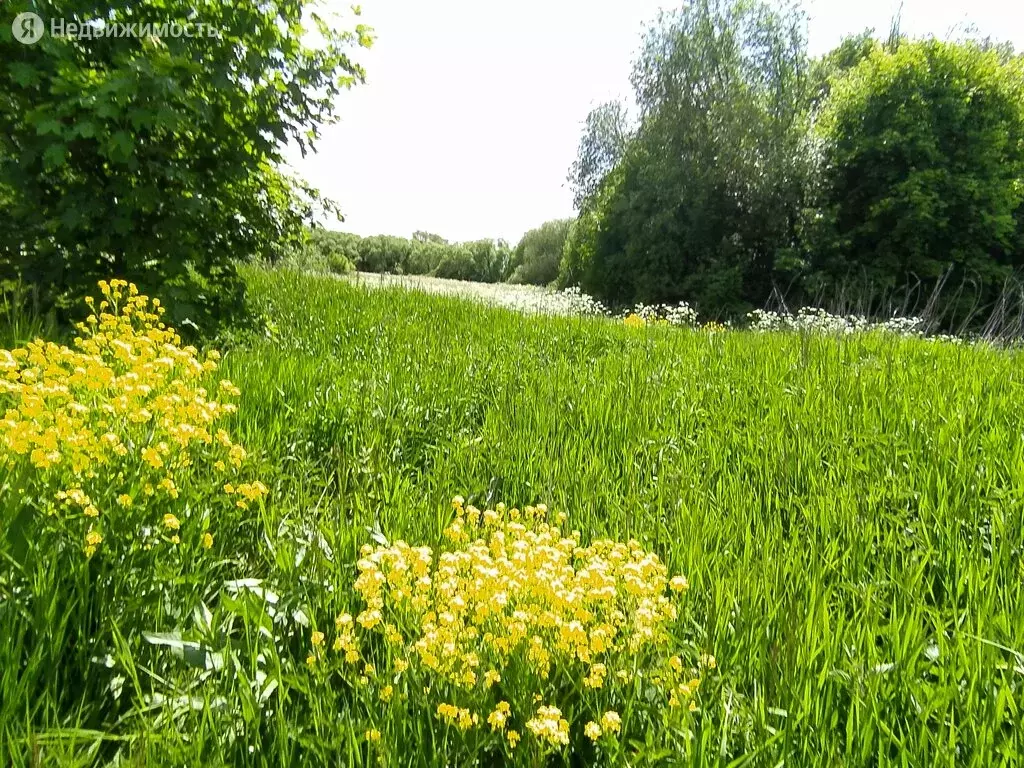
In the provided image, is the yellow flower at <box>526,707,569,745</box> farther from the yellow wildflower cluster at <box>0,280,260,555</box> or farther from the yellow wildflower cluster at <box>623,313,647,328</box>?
the yellow wildflower cluster at <box>623,313,647,328</box>

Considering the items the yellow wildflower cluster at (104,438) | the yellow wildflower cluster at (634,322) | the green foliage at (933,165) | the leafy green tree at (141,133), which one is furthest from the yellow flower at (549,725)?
the green foliage at (933,165)

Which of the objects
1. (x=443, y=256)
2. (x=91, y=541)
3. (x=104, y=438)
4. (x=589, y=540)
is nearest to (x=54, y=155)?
(x=104, y=438)

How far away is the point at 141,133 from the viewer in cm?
354

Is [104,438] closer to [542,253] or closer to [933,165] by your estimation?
[933,165]

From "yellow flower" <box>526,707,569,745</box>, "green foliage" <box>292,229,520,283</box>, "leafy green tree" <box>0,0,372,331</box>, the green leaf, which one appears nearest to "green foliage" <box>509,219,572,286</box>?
"green foliage" <box>292,229,520,283</box>

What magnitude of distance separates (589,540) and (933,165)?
70.2 ft

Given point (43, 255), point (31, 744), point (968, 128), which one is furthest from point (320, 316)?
point (968, 128)

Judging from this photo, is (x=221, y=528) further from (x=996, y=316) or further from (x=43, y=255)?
(x=996, y=316)

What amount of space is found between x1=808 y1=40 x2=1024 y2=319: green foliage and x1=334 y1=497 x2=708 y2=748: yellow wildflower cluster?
19.1 m

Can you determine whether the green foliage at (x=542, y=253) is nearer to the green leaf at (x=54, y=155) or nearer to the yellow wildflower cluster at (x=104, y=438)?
the green leaf at (x=54, y=155)

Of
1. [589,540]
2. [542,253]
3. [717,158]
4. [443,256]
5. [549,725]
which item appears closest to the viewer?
[549,725]

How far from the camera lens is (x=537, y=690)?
1155mm

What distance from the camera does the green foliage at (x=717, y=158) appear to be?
66.7 ft

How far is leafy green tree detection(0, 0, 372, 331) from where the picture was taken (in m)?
3.09
